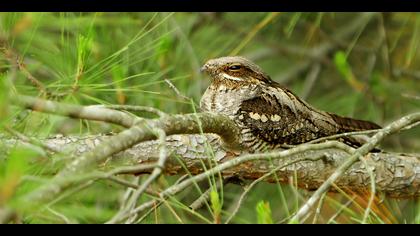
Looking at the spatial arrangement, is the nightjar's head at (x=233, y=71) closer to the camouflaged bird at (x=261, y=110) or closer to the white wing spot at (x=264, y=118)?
the camouflaged bird at (x=261, y=110)

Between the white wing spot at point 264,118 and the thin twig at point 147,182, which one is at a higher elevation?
the white wing spot at point 264,118

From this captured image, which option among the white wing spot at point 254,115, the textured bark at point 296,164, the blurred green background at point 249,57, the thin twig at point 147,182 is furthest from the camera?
the blurred green background at point 249,57

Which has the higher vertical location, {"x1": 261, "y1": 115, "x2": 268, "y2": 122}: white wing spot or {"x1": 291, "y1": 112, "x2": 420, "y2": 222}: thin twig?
{"x1": 261, "y1": 115, "x2": 268, "y2": 122}: white wing spot

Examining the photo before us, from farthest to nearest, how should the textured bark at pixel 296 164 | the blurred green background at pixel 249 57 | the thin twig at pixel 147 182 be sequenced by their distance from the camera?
the blurred green background at pixel 249 57, the textured bark at pixel 296 164, the thin twig at pixel 147 182

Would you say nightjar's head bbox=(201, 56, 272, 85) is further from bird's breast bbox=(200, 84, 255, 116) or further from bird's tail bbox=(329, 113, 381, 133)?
bird's tail bbox=(329, 113, 381, 133)

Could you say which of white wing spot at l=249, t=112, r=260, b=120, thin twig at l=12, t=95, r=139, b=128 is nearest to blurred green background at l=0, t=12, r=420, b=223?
white wing spot at l=249, t=112, r=260, b=120

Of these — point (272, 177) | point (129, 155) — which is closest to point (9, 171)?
point (129, 155)

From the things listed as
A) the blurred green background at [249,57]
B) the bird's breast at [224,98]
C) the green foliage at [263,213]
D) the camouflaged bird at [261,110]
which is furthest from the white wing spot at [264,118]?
the green foliage at [263,213]
